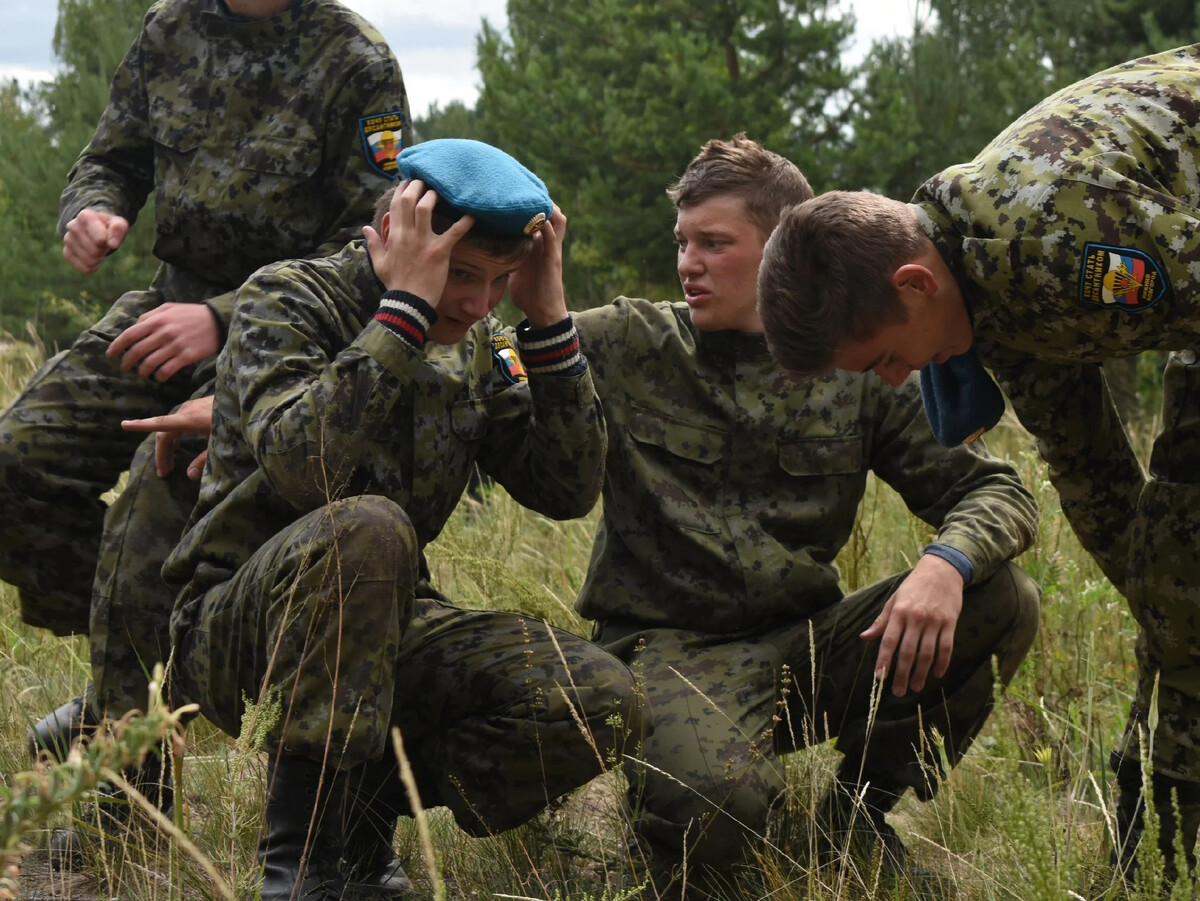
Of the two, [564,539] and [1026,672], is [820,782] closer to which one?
[1026,672]

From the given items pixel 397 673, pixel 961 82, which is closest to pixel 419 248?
pixel 397 673

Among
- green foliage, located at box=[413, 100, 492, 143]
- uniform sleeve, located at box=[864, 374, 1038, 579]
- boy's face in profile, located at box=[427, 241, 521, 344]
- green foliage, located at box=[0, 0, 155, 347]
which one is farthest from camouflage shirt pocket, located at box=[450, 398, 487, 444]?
green foliage, located at box=[413, 100, 492, 143]

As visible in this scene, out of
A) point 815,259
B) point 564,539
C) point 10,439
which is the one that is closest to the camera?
point 815,259

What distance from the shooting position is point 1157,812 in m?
2.59

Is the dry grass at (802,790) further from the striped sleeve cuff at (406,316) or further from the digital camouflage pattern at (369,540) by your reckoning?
the striped sleeve cuff at (406,316)

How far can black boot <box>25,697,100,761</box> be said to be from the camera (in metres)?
3.35

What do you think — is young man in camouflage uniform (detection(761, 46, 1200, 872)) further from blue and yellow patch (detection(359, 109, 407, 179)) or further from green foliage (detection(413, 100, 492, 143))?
green foliage (detection(413, 100, 492, 143))

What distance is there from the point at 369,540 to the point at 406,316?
456mm

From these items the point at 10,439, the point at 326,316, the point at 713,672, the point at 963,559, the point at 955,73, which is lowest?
the point at 713,672

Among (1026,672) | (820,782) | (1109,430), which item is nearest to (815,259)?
(1109,430)

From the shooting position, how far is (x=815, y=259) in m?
2.62

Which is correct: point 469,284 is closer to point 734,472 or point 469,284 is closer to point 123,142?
point 734,472

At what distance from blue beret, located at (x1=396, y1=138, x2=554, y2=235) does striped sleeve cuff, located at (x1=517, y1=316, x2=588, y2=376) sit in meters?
0.23

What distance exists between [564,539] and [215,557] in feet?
9.15
